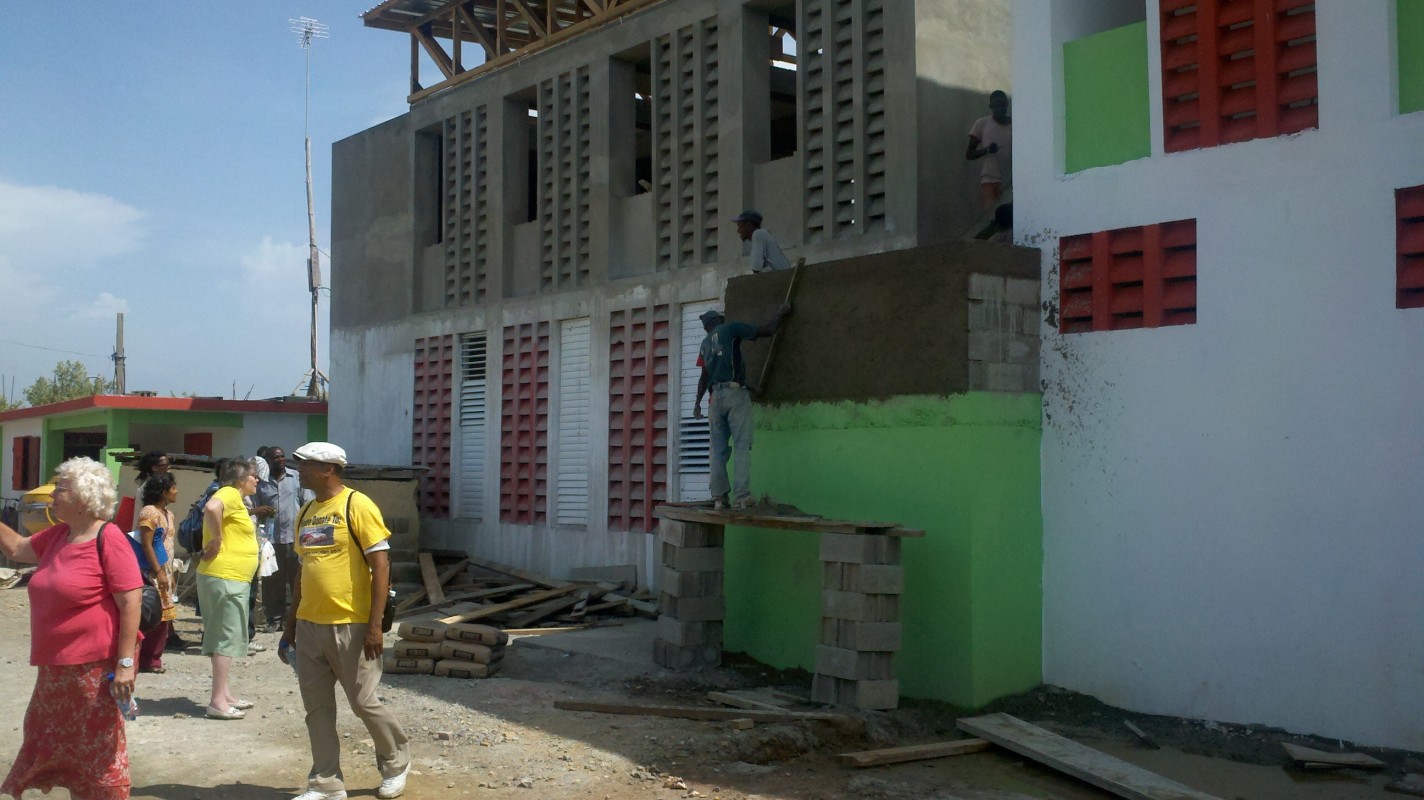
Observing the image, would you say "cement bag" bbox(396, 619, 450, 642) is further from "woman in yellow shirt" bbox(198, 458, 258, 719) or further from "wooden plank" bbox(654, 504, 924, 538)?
"wooden plank" bbox(654, 504, 924, 538)

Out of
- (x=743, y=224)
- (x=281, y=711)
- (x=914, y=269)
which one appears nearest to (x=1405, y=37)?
(x=914, y=269)

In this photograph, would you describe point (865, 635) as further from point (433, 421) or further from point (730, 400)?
point (433, 421)

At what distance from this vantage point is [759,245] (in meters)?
10.9

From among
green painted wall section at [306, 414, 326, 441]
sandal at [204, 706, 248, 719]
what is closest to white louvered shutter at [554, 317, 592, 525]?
sandal at [204, 706, 248, 719]

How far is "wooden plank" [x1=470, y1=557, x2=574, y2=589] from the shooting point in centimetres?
1511

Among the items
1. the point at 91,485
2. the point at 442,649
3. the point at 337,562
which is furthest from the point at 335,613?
the point at 442,649

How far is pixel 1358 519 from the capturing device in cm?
752

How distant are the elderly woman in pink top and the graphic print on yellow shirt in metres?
0.92

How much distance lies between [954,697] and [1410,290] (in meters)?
3.86

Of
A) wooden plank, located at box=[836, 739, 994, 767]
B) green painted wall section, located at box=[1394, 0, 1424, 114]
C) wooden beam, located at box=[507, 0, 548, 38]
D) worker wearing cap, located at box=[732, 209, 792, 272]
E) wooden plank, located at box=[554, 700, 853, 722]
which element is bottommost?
wooden plank, located at box=[836, 739, 994, 767]

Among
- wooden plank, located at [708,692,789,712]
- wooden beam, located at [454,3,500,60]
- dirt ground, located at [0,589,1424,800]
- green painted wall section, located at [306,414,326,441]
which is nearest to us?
dirt ground, located at [0,589,1424,800]

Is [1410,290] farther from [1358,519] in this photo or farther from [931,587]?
[931,587]

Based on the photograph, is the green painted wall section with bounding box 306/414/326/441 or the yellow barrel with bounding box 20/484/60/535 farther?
the green painted wall section with bounding box 306/414/326/441

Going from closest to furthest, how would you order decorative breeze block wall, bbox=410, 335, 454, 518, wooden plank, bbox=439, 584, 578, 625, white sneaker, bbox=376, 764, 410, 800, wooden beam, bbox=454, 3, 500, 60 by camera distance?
white sneaker, bbox=376, 764, 410, 800
wooden plank, bbox=439, 584, 578, 625
wooden beam, bbox=454, 3, 500, 60
decorative breeze block wall, bbox=410, 335, 454, 518
